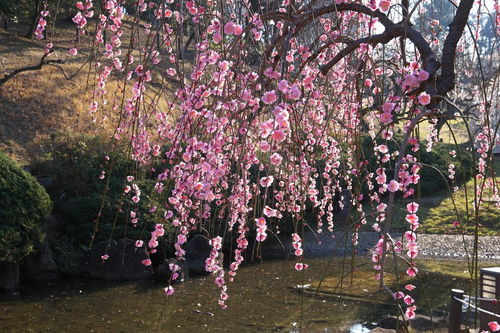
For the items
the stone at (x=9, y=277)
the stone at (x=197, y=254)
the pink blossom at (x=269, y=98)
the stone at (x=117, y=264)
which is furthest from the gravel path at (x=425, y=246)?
the pink blossom at (x=269, y=98)

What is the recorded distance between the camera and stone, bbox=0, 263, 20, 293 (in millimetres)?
6227

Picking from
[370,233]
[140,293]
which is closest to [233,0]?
[140,293]

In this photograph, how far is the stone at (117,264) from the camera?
6844mm

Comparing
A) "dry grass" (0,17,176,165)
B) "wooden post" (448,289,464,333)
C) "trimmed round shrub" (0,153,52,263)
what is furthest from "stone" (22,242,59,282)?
"wooden post" (448,289,464,333)

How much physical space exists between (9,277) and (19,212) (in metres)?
0.70

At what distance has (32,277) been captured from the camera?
6645 millimetres

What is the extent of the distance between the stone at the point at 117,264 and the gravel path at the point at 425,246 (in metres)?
2.29

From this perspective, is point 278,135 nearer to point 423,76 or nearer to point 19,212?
point 423,76

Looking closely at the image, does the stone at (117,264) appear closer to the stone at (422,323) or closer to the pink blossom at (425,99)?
the stone at (422,323)

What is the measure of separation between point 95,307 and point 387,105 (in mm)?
4510

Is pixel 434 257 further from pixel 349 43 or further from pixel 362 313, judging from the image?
pixel 349 43

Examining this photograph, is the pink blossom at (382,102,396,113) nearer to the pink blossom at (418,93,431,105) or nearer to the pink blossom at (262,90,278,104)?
the pink blossom at (418,93,431,105)

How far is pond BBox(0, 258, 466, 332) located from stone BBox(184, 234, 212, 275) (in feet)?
0.68

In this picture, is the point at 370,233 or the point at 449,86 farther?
the point at 370,233
